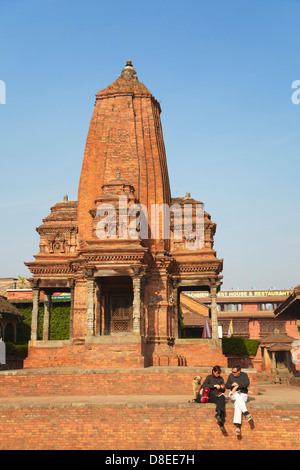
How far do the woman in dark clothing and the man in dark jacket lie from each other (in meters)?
0.31

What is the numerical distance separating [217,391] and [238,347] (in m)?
20.9

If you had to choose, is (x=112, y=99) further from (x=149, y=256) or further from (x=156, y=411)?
(x=156, y=411)

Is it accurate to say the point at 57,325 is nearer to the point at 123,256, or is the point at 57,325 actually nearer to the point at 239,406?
the point at 123,256

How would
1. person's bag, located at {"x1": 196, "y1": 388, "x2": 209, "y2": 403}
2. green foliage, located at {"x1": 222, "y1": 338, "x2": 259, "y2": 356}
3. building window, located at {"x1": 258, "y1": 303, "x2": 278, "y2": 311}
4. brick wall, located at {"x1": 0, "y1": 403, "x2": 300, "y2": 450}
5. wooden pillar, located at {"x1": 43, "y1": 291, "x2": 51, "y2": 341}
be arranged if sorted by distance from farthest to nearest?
building window, located at {"x1": 258, "y1": 303, "x2": 278, "y2": 311}, green foliage, located at {"x1": 222, "y1": 338, "x2": 259, "y2": 356}, wooden pillar, located at {"x1": 43, "y1": 291, "x2": 51, "y2": 341}, person's bag, located at {"x1": 196, "y1": 388, "x2": 209, "y2": 403}, brick wall, located at {"x1": 0, "y1": 403, "x2": 300, "y2": 450}

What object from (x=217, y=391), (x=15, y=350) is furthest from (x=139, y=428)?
(x=15, y=350)

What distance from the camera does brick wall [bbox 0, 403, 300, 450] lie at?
1205 cm

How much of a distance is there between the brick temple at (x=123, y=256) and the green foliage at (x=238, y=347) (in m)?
8.06

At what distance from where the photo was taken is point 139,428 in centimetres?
1260

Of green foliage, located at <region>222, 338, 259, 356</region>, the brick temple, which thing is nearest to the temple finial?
the brick temple

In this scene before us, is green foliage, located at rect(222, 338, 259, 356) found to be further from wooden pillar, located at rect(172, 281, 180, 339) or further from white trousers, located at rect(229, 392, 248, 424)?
white trousers, located at rect(229, 392, 248, 424)

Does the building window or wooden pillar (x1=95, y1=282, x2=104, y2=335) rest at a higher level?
the building window

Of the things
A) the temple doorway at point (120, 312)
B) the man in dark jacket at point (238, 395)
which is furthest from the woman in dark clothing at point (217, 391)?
the temple doorway at point (120, 312)
